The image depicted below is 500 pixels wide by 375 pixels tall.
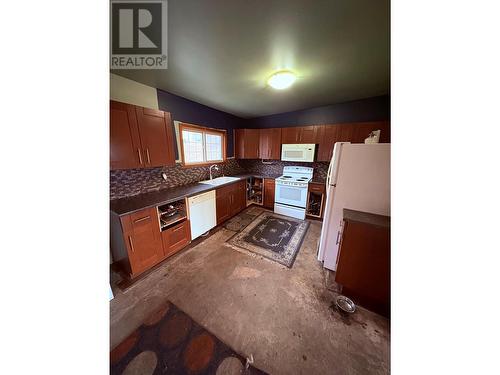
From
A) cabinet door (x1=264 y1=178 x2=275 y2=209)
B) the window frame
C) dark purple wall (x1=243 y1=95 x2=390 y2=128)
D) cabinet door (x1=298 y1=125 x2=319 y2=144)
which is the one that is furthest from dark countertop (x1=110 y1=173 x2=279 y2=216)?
dark purple wall (x1=243 y1=95 x2=390 y2=128)

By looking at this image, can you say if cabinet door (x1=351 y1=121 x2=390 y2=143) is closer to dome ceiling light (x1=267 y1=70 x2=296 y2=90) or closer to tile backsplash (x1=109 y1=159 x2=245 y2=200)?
dome ceiling light (x1=267 y1=70 x2=296 y2=90)

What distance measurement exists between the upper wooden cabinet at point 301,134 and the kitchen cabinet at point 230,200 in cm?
147

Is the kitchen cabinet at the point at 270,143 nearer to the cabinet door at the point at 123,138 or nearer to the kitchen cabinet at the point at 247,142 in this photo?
the kitchen cabinet at the point at 247,142

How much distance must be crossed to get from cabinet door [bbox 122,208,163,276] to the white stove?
8.01ft

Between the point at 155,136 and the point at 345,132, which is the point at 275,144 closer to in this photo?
the point at 345,132

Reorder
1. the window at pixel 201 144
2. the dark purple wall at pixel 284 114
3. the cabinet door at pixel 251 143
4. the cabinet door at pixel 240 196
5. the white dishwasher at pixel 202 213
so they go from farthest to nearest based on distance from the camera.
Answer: the cabinet door at pixel 251 143, the cabinet door at pixel 240 196, the window at pixel 201 144, the dark purple wall at pixel 284 114, the white dishwasher at pixel 202 213

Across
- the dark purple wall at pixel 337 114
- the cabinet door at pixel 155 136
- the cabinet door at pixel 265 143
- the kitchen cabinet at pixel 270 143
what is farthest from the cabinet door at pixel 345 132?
the cabinet door at pixel 155 136

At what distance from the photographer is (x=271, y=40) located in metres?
1.38

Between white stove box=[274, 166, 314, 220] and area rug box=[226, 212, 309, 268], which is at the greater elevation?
white stove box=[274, 166, 314, 220]

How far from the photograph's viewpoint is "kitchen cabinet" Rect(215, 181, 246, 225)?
2.93m

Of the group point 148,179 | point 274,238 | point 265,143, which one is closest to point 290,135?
point 265,143

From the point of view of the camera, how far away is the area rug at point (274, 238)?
228cm
